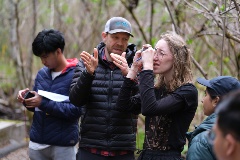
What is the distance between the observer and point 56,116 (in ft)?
12.8

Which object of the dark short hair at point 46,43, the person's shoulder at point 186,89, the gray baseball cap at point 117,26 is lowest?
the person's shoulder at point 186,89

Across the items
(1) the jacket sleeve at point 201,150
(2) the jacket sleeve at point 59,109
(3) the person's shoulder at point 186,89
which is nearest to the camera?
(1) the jacket sleeve at point 201,150

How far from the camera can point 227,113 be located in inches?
65.1

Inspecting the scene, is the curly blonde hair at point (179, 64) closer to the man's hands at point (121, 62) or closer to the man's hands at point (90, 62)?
the man's hands at point (121, 62)

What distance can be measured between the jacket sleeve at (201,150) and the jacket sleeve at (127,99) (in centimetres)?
80

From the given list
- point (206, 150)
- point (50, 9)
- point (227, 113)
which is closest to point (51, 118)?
point (206, 150)

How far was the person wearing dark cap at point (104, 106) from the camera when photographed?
11.1ft

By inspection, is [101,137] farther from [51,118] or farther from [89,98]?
[51,118]

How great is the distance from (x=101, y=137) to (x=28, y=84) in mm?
5362

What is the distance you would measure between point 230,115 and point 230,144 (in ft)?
0.38

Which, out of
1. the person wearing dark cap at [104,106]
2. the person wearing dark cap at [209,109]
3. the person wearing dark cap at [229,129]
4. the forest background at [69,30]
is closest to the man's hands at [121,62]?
the person wearing dark cap at [104,106]

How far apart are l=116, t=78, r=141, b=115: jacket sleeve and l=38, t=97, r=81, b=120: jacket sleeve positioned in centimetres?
72

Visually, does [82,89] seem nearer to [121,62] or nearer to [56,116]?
[121,62]

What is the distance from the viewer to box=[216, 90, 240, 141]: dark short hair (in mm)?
1614
